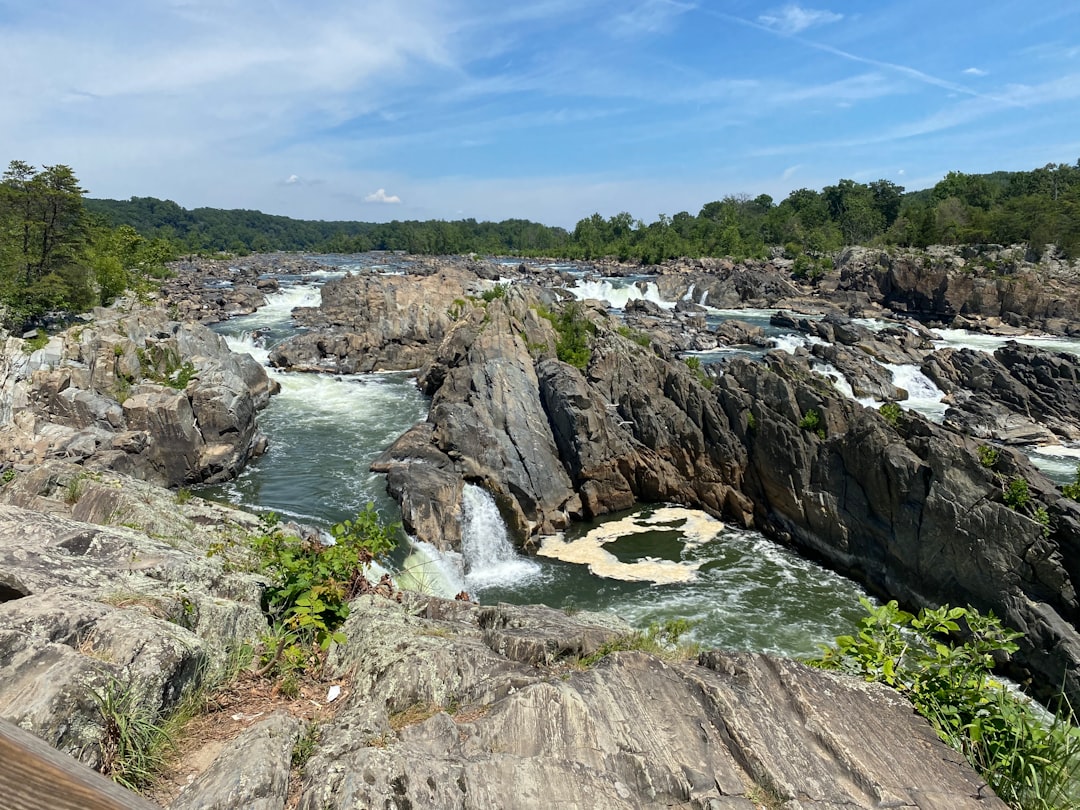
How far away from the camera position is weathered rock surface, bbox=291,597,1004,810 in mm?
4293

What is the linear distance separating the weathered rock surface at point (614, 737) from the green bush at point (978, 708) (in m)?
0.19

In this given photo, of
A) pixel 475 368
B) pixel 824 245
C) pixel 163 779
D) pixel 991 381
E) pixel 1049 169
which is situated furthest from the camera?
pixel 1049 169

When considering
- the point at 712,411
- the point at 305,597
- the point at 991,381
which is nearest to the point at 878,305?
the point at 991,381

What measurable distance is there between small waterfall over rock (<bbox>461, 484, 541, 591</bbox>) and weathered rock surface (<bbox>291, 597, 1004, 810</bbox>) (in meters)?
13.1

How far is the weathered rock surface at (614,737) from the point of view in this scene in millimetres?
4293

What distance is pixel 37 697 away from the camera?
375 centimetres

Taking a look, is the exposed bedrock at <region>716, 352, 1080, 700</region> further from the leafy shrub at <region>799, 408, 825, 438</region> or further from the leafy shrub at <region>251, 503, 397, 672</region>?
the leafy shrub at <region>251, 503, 397, 672</region>

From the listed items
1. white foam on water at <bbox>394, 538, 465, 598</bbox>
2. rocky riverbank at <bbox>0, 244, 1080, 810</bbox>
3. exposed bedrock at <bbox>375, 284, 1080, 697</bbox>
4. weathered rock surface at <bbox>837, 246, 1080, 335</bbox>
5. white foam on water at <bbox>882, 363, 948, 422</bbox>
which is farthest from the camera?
weathered rock surface at <bbox>837, 246, 1080, 335</bbox>

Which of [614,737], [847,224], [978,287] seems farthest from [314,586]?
[847,224]

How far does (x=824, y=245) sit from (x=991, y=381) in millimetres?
76391

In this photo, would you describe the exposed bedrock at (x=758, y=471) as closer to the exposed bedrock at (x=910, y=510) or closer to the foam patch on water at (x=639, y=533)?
the exposed bedrock at (x=910, y=510)

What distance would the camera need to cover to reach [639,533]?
2230 cm

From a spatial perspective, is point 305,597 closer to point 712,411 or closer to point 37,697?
point 37,697

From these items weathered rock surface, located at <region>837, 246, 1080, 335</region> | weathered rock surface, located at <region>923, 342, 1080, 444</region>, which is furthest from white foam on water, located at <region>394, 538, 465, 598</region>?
weathered rock surface, located at <region>837, 246, 1080, 335</region>
